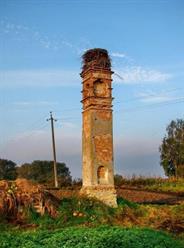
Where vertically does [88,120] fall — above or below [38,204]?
above

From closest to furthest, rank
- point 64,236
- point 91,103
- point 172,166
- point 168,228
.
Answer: point 64,236 → point 168,228 → point 91,103 → point 172,166

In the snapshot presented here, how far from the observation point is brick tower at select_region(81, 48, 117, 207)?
15.3 m

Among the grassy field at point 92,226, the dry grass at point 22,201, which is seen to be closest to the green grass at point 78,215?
the grassy field at point 92,226

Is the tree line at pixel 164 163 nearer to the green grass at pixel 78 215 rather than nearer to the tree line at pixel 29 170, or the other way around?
the tree line at pixel 29 170

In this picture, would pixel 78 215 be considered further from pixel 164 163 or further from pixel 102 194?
pixel 164 163

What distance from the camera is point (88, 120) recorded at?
15.7 metres

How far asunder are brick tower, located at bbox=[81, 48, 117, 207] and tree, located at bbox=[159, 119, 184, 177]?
38367mm

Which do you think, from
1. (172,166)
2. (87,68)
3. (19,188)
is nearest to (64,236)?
(19,188)

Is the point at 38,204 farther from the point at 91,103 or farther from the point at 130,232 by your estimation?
the point at 130,232

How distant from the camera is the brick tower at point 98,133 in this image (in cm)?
1534

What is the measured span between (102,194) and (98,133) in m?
2.28

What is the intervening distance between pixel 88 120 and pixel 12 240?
7609 mm

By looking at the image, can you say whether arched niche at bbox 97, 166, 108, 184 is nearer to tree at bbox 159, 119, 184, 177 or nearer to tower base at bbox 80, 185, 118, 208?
tower base at bbox 80, 185, 118, 208

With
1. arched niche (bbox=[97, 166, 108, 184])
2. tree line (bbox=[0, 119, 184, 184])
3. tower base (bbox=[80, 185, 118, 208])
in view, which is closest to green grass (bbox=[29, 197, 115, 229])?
tower base (bbox=[80, 185, 118, 208])
